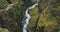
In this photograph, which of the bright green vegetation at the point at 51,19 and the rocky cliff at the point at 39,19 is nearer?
the bright green vegetation at the point at 51,19

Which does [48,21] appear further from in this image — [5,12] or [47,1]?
[5,12]

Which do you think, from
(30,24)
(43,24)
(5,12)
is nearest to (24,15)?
(30,24)

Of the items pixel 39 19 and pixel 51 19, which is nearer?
pixel 51 19

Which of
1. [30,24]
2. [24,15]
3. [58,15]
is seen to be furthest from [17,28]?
[58,15]

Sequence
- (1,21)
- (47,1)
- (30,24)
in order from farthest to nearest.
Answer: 1. (30,24)
2. (47,1)
3. (1,21)

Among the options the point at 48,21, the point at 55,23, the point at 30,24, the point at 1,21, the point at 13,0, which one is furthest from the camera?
the point at 13,0

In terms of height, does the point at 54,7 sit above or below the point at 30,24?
above

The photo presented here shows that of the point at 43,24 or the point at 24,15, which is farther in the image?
the point at 24,15

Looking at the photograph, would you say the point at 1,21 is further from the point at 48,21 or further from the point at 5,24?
the point at 48,21

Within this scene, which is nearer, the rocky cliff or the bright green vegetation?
the bright green vegetation

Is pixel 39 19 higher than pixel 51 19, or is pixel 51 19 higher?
pixel 51 19
